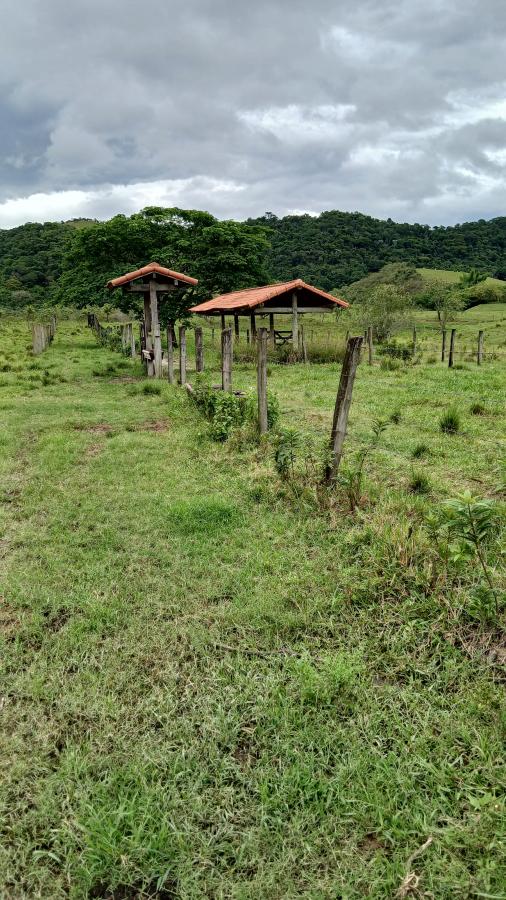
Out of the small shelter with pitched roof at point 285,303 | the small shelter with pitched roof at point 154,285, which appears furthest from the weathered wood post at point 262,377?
the small shelter with pitched roof at point 285,303

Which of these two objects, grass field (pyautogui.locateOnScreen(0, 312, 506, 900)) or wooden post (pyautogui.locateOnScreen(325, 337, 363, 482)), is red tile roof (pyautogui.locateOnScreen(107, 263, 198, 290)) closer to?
grass field (pyautogui.locateOnScreen(0, 312, 506, 900))

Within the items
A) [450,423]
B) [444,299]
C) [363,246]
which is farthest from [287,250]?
[450,423]

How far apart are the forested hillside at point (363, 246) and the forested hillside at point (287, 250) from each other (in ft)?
0.42

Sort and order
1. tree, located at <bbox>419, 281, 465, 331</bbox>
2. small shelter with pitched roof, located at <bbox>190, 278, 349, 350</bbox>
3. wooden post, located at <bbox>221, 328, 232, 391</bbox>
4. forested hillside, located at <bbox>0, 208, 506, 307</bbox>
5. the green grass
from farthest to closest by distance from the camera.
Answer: the green grass < tree, located at <bbox>419, 281, 465, 331</bbox> < forested hillside, located at <bbox>0, 208, 506, 307</bbox> < small shelter with pitched roof, located at <bbox>190, 278, 349, 350</bbox> < wooden post, located at <bbox>221, 328, 232, 391</bbox>

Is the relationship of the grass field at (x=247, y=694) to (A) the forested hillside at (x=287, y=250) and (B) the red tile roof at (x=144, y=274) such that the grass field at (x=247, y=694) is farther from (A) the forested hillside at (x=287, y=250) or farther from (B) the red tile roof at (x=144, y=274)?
(A) the forested hillside at (x=287, y=250)

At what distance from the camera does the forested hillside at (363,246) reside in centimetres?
6750

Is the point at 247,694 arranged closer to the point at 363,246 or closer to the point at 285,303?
the point at 285,303

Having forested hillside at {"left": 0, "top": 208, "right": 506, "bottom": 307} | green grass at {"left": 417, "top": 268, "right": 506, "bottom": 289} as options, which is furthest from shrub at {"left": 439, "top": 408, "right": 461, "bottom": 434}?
green grass at {"left": 417, "top": 268, "right": 506, "bottom": 289}

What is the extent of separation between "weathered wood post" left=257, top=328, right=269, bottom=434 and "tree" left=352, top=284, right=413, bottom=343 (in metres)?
24.0

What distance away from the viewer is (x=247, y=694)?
2949 millimetres

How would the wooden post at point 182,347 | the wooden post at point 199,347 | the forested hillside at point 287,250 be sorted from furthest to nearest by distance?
the forested hillside at point 287,250, the wooden post at point 182,347, the wooden post at point 199,347

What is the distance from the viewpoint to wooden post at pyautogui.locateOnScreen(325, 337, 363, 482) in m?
5.07

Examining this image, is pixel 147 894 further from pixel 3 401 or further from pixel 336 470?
pixel 3 401

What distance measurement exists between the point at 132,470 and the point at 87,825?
508 cm
